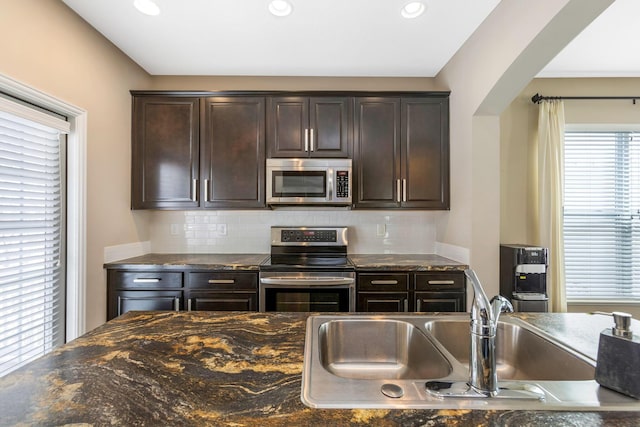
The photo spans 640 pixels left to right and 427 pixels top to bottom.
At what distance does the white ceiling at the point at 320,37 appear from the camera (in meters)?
1.98

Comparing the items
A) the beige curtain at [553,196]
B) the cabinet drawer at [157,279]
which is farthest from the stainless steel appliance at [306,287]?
the beige curtain at [553,196]

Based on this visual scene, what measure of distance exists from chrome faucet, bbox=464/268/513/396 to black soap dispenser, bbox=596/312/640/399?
8.3 inches

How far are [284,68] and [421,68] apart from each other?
126 centimetres

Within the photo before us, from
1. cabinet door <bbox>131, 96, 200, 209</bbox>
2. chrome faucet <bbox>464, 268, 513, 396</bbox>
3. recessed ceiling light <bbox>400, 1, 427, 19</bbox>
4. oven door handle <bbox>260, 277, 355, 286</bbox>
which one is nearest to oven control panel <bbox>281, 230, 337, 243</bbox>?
oven door handle <bbox>260, 277, 355, 286</bbox>

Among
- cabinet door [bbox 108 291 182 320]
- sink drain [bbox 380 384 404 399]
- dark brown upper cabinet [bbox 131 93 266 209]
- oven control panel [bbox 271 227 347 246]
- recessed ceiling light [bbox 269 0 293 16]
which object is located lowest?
cabinet door [bbox 108 291 182 320]

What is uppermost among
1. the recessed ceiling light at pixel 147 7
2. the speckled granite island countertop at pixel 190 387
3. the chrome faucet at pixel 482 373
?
the recessed ceiling light at pixel 147 7

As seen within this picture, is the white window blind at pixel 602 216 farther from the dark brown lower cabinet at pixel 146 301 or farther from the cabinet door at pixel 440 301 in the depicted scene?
the dark brown lower cabinet at pixel 146 301

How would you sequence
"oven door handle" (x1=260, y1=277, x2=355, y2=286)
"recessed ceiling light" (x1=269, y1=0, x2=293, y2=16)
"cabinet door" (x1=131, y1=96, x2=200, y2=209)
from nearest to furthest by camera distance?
"recessed ceiling light" (x1=269, y1=0, x2=293, y2=16), "oven door handle" (x1=260, y1=277, x2=355, y2=286), "cabinet door" (x1=131, y1=96, x2=200, y2=209)

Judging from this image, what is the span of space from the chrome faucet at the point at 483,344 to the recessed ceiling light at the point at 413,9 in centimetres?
188

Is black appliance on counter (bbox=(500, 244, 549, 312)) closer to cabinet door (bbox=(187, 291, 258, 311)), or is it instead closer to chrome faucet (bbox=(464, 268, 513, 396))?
chrome faucet (bbox=(464, 268, 513, 396))

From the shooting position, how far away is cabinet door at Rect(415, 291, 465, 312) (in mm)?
2395

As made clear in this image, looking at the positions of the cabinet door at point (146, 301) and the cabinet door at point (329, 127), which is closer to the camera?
the cabinet door at point (146, 301)

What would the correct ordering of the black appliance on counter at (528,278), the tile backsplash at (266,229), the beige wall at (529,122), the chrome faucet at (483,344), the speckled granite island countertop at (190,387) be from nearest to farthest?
the speckled granite island countertop at (190,387)
the chrome faucet at (483,344)
the black appliance on counter at (528,278)
the beige wall at (529,122)
the tile backsplash at (266,229)

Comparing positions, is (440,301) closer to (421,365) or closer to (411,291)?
(411,291)
